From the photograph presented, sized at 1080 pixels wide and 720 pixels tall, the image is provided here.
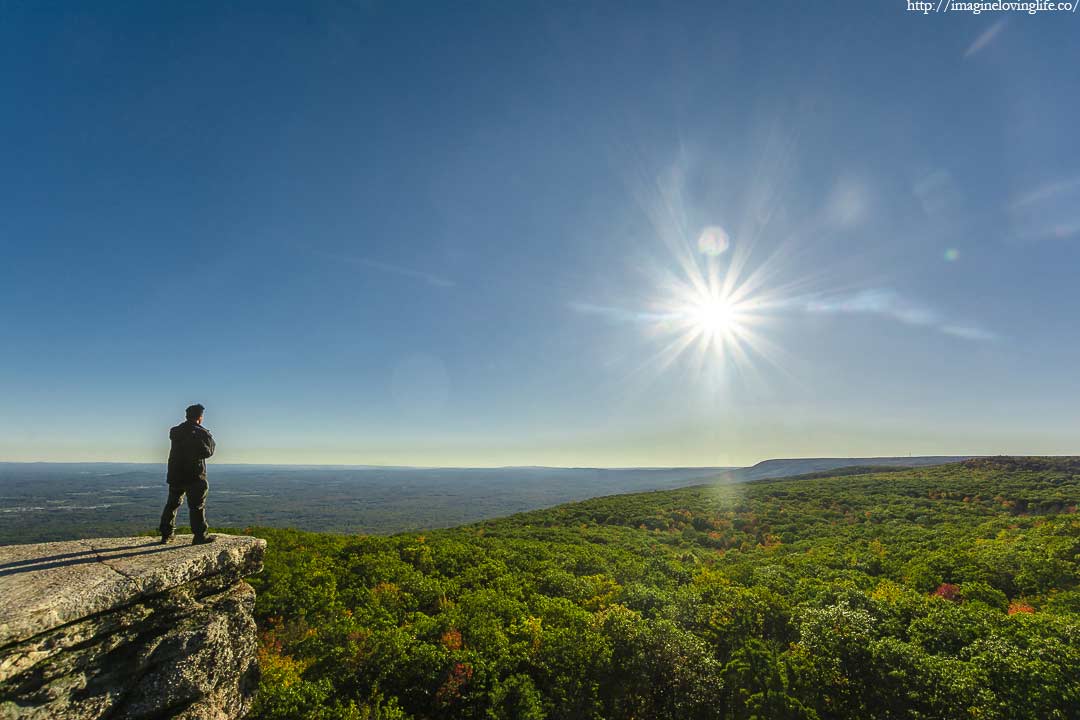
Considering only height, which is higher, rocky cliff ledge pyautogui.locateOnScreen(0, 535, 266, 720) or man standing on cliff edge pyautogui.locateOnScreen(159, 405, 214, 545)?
man standing on cliff edge pyautogui.locateOnScreen(159, 405, 214, 545)

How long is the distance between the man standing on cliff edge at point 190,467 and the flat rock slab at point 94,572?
642 millimetres

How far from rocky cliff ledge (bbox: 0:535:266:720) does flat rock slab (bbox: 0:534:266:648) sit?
17 millimetres

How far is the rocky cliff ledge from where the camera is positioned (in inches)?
222

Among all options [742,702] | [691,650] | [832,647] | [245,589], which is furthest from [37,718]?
[832,647]

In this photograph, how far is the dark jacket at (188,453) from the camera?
9164 mm

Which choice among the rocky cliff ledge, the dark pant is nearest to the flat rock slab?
the rocky cliff ledge

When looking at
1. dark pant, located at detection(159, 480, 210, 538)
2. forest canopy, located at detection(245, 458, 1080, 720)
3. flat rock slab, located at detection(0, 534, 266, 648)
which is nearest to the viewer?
flat rock slab, located at detection(0, 534, 266, 648)

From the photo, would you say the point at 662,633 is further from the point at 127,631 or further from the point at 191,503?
the point at 191,503

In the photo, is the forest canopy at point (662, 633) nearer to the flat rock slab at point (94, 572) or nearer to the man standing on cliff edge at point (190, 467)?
the flat rock slab at point (94, 572)

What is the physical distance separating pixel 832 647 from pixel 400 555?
59.2ft

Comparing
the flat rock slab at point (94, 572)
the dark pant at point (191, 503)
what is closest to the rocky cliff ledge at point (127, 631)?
the flat rock slab at point (94, 572)

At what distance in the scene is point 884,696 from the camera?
33.7 ft

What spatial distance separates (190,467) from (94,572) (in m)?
2.43

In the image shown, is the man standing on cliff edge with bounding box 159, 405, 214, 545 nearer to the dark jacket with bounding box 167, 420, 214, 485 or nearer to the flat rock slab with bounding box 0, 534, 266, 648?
the dark jacket with bounding box 167, 420, 214, 485
